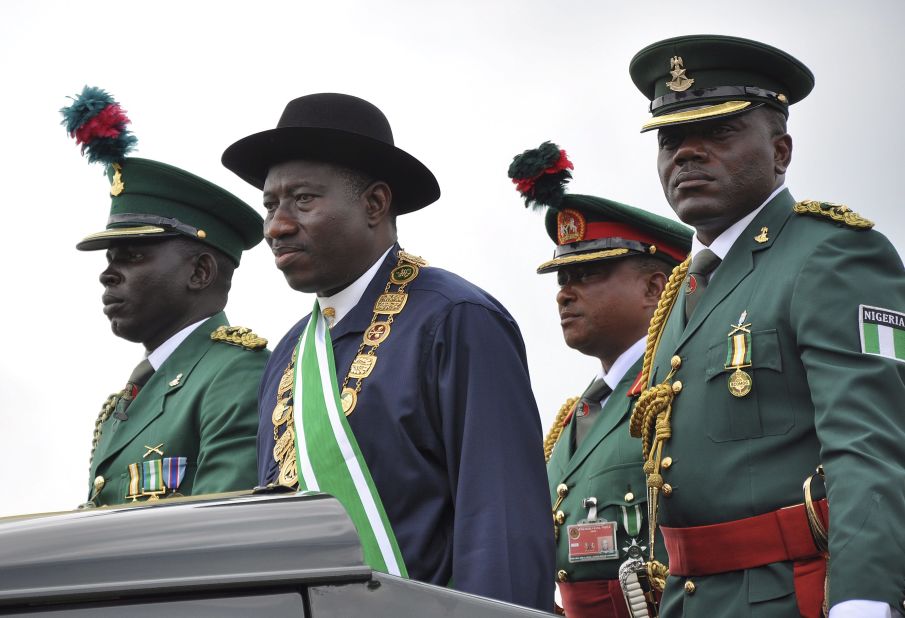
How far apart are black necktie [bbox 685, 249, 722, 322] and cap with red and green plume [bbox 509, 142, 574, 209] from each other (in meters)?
1.90

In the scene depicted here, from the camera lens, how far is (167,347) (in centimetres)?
589

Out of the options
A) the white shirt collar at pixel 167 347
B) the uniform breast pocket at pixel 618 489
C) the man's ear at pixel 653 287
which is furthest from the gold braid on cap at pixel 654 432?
the white shirt collar at pixel 167 347

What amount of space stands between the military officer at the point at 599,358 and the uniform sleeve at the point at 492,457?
1.34 m

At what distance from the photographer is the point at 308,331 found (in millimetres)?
4609

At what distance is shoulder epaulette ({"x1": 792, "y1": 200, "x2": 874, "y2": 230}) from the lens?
12.7 ft

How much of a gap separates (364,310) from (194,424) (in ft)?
4.51

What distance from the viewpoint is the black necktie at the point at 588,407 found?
5.94 metres

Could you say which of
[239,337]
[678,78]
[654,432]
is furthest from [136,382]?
[678,78]

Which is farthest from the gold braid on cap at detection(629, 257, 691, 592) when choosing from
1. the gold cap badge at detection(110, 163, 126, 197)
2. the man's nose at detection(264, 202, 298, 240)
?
the gold cap badge at detection(110, 163, 126, 197)

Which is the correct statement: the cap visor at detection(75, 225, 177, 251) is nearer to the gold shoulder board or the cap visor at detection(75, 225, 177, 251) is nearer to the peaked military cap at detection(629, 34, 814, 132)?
the gold shoulder board

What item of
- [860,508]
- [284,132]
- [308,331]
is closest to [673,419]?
[860,508]

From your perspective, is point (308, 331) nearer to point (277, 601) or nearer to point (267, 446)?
point (267, 446)

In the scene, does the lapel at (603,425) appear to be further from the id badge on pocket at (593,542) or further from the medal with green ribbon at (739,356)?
the medal with green ribbon at (739,356)

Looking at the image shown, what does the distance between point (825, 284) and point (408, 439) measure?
50.8 inches
